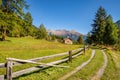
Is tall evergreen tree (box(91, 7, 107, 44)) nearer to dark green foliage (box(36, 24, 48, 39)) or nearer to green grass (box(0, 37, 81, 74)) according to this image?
Result: green grass (box(0, 37, 81, 74))

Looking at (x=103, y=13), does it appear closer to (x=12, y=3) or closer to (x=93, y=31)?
(x=93, y=31)

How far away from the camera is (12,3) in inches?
1623

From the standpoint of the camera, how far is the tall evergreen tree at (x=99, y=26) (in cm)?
7400

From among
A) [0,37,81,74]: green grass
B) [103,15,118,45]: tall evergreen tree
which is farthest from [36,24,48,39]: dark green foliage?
[0,37,81,74]: green grass

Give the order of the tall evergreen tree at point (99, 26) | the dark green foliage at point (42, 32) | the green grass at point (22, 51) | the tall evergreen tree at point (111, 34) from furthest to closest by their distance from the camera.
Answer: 1. the dark green foliage at point (42, 32)
2. the tall evergreen tree at point (99, 26)
3. the tall evergreen tree at point (111, 34)
4. the green grass at point (22, 51)

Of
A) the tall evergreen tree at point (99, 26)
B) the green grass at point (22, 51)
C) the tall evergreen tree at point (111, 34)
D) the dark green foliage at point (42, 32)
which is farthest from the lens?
the dark green foliage at point (42, 32)

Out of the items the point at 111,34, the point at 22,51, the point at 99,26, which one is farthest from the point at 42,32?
the point at 22,51

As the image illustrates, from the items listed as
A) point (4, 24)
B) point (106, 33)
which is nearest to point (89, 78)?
point (4, 24)

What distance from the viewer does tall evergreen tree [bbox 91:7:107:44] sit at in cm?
7400

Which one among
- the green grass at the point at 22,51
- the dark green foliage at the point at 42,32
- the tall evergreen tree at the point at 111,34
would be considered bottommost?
the green grass at the point at 22,51

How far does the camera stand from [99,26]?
7525cm

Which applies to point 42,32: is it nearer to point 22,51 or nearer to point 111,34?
point 111,34

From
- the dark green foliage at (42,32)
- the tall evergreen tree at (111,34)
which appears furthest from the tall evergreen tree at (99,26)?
the dark green foliage at (42,32)

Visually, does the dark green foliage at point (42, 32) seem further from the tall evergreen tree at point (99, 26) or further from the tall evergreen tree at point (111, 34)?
the tall evergreen tree at point (111, 34)
